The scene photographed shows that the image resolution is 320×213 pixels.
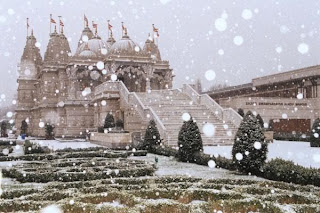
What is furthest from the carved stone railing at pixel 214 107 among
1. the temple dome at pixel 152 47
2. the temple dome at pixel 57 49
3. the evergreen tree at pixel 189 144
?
the temple dome at pixel 57 49

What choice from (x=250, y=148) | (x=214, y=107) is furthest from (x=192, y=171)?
(x=214, y=107)

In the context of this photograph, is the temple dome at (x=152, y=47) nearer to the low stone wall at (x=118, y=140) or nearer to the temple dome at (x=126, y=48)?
the temple dome at (x=126, y=48)

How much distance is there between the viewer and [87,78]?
141ft

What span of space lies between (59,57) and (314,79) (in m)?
28.8

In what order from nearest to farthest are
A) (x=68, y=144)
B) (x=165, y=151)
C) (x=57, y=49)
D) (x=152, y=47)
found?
(x=165, y=151) → (x=68, y=144) → (x=57, y=49) → (x=152, y=47)

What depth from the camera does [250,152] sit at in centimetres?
1396

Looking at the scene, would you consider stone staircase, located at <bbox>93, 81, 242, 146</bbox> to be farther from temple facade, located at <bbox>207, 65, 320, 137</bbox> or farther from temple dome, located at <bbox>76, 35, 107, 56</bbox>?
temple dome, located at <bbox>76, 35, 107, 56</bbox>

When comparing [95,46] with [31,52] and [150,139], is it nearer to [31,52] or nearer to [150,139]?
[31,52]

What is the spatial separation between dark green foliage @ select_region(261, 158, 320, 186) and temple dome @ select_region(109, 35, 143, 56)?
2886 centimetres

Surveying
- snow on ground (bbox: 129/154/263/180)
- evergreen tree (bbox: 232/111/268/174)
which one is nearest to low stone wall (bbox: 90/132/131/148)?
snow on ground (bbox: 129/154/263/180)

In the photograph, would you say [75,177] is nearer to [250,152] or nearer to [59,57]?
[250,152]

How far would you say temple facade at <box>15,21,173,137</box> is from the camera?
130ft

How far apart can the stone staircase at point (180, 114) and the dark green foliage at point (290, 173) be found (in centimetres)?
1183

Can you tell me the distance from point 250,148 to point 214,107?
58.5 feet
